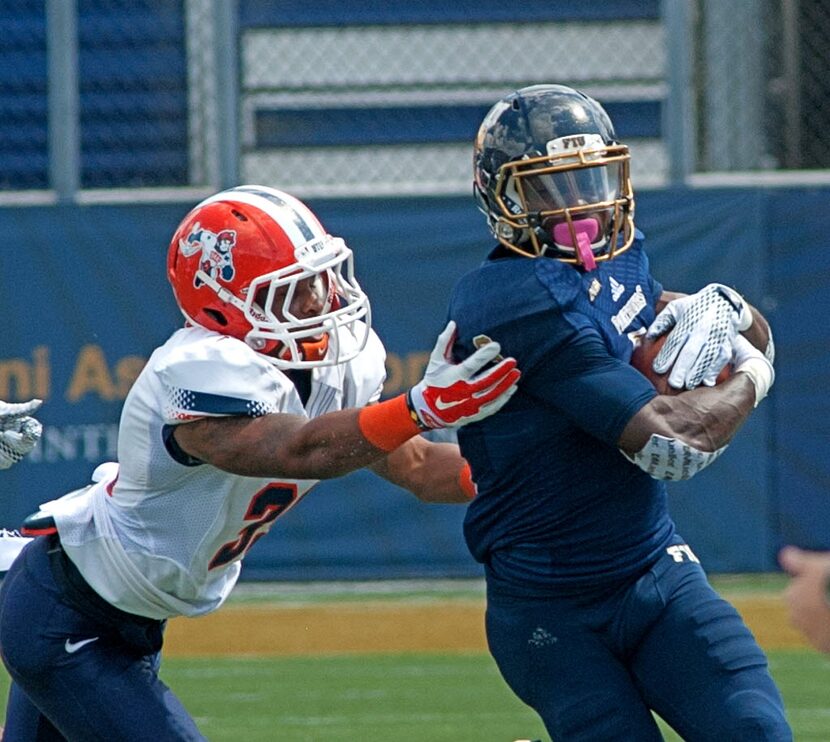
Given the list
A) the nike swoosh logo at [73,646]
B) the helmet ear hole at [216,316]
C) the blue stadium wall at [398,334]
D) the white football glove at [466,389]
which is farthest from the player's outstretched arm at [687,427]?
the blue stadium wall at [398,334]

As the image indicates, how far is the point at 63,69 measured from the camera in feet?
27.0

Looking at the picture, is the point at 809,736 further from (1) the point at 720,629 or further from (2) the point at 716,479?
(2) the point at 716,479

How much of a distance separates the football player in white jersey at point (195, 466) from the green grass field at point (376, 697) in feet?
6.76

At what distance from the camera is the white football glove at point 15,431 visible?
376 cm

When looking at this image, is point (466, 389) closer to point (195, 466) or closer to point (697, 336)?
point (697, 336)

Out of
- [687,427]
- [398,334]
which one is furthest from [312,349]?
[398,334]

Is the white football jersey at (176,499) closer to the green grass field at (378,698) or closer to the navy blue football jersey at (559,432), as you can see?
the navy blue football jersey at (559,432)

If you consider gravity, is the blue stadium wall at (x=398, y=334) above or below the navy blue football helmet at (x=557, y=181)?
below

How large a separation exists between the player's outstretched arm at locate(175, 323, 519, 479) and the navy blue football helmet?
0.27 m

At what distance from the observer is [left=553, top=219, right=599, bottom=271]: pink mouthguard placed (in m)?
3.17

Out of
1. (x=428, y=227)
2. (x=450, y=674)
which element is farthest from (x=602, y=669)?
(x=428, y=227)

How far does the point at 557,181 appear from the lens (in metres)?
3.23

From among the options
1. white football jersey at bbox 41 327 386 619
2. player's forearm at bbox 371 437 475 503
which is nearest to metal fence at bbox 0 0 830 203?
player's forearm at bbox 371 437 475 503

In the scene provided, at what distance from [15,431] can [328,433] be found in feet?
3.09
